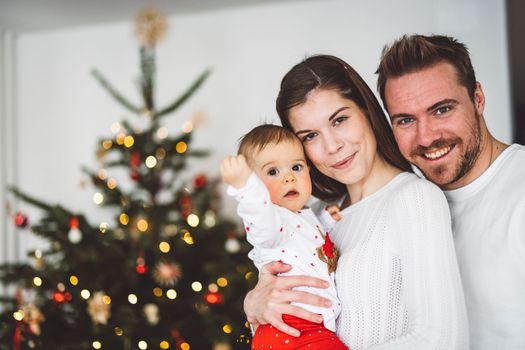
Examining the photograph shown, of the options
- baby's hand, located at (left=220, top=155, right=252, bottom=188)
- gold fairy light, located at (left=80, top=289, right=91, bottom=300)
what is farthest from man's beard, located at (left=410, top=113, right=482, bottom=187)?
gold fairy light, located at (left=80, top=289, right=91, bottom=300)

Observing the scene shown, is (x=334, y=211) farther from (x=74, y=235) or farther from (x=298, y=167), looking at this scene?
(x=74, y=235)

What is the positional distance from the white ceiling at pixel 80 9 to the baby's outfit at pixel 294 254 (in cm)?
216

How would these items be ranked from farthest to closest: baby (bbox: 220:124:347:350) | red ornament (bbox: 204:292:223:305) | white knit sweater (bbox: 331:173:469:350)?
1. red ornament (bbox: 204:292:223:305)
2. baby (bbox: 220:124:347:350)
3. white knit sweater (bbox: 331:173:469:350)

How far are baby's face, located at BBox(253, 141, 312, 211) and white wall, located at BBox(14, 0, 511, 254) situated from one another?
0.88 m

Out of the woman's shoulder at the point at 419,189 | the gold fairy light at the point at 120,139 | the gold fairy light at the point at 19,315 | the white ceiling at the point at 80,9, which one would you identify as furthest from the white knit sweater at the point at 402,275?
the white ceiling at the point at 80,9

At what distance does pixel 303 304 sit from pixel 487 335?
36 centimetres

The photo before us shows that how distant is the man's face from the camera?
0.94 metres

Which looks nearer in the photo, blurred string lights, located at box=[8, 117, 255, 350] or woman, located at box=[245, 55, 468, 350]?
woman, located at box=[245, 55, 468, 350]

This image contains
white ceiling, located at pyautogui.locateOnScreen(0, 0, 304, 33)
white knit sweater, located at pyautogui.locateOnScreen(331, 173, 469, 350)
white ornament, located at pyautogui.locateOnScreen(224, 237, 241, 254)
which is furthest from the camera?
white ceiling, located at pyautogui.locateOnScreen(0, 0, 304, 33)

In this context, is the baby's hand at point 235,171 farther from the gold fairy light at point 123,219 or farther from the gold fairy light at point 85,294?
the gold fairy light at point 85,294

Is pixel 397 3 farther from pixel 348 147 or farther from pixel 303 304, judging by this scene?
pixel 303 304

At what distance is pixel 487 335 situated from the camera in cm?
92

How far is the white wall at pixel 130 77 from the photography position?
98.4 inches

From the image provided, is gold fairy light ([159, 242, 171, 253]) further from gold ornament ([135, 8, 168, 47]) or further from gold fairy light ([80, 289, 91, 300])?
gold ornament ([135, 8, 168, 47])
